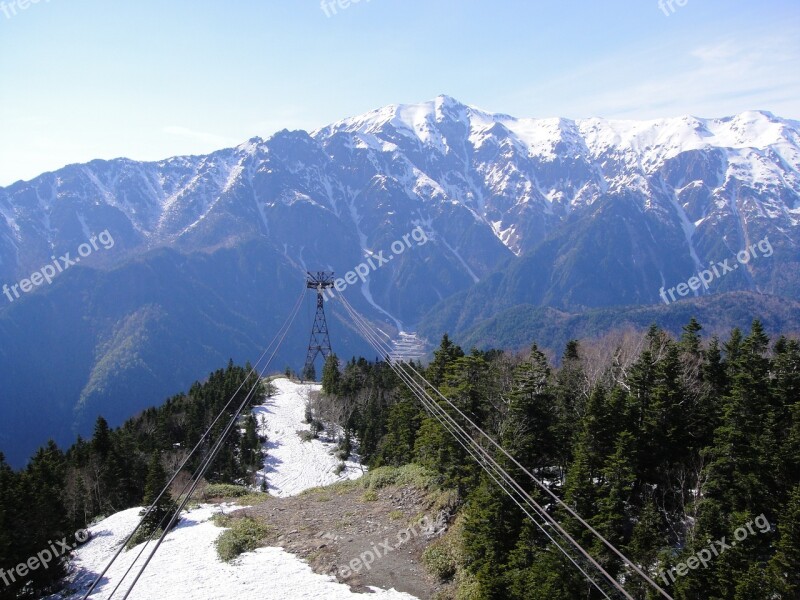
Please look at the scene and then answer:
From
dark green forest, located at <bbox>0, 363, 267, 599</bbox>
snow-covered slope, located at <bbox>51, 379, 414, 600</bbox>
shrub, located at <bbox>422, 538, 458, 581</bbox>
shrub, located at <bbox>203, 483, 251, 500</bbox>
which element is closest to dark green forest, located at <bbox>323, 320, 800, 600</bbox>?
shrub, located at <bbox>422, 538, 458, 581</bbox>

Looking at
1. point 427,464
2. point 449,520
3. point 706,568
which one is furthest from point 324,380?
point 706,568

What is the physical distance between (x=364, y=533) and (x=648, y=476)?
57.7 feet

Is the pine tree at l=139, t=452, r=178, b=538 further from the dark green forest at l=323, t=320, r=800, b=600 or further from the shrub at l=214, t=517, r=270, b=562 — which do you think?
the dark green forest at l=323, t=320, r=800, b=600

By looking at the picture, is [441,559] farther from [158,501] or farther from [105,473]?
[105,473]

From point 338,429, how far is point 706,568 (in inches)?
2369

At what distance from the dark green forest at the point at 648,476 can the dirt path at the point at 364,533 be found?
2632 mm

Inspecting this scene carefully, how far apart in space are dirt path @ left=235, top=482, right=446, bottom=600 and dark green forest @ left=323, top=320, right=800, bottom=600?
2632mm

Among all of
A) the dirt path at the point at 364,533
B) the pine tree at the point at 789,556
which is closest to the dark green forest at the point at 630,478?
the pine tree at the point at 789,556

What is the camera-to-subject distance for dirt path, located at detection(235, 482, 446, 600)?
30.0m

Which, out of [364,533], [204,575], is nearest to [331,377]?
[364,533]

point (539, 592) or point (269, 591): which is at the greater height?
point (269, 591)

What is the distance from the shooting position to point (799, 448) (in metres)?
27.5

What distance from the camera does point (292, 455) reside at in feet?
236

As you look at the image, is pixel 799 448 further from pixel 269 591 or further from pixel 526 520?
pixel 269 591
